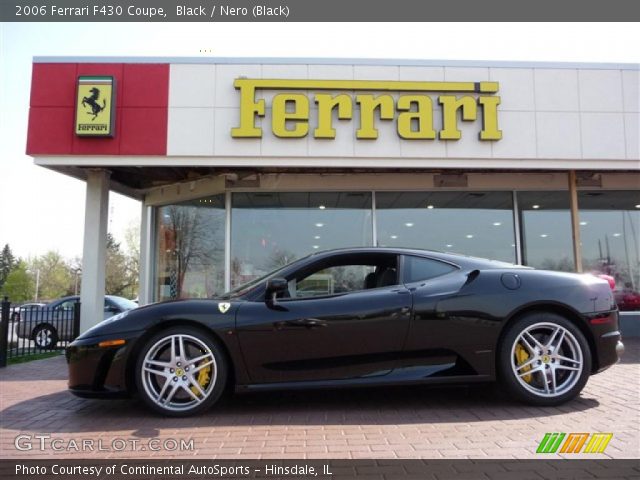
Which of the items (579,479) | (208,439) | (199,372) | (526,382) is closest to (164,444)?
Answer: (208,439)

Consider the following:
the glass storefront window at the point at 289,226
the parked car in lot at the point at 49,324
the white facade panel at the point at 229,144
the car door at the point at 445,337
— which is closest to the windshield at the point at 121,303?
the parked car in lot at the point at 49,324

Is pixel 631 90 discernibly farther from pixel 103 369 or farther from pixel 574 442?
pixel 103 369

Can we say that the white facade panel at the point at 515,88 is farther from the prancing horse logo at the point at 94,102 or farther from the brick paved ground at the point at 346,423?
the prancing horse logo at the point at 94,102

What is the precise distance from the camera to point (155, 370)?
401 cm

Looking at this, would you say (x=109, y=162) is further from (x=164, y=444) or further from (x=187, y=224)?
(x=164, y=444)

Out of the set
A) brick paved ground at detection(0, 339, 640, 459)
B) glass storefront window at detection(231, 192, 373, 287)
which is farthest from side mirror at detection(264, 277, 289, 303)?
glass storefront window at detection(231, 192, 373, 287)

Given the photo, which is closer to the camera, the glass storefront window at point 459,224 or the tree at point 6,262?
the glass storefront window at point 459,224

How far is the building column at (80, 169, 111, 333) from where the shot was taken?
8.34 m

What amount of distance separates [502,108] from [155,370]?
22.7ft

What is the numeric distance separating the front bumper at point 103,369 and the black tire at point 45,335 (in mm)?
6825

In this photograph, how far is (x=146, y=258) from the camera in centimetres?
1069

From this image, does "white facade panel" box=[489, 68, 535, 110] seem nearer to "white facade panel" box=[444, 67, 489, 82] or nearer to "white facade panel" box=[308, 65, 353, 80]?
"white facade panel" box=[444, 67, 489, 82]

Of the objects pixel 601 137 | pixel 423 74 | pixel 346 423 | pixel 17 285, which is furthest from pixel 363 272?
pixel 17 285

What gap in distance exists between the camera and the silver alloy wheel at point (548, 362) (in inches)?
164
